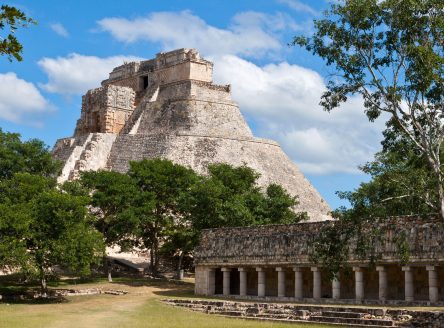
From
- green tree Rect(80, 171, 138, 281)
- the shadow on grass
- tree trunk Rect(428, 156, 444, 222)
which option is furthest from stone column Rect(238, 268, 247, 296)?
tree trunk Rect(428, 156, 444, 222)

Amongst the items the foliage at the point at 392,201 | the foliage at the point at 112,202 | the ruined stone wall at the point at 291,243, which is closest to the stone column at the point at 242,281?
the ruined stone wall at the point at 291,243

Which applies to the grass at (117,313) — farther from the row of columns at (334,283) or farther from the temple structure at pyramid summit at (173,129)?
the temple structure at pyramid summit at (173,129)

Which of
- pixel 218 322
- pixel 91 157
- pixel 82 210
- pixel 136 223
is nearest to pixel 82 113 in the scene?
pixel 91 157

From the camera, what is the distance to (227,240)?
36.1 metres

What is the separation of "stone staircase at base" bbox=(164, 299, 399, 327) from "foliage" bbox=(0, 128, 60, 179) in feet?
78.7

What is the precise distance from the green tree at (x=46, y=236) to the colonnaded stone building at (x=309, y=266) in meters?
6.23

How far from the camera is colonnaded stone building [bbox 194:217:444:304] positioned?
27.5 m

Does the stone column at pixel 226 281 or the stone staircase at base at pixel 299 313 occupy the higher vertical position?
the stone column at pixel 226 281

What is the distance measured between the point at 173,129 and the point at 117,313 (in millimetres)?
41118

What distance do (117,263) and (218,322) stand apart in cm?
2470

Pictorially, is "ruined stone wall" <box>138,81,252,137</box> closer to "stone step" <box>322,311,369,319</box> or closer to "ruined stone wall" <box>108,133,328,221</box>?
"ruined stone wall" <box>108,133,328,221</box>

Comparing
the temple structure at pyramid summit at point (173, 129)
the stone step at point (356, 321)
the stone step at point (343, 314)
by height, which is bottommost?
the stone step at point (356, 321)

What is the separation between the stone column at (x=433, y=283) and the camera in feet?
88.6

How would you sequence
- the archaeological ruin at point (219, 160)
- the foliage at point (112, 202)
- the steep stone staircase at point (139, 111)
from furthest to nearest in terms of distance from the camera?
the steep stone staircase at point (139, 111) → the foliage at point (112, 202) → the archaeological ruin at point (219, 160)
